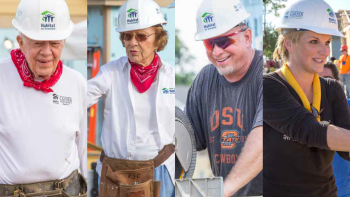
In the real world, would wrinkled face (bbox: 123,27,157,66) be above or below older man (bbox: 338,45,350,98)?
above

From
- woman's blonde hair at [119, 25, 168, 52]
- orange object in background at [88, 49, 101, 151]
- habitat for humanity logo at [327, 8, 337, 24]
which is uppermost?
habitat for humanity logo at [327, 8, 337, 24]

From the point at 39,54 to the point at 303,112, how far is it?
2412 millimetres

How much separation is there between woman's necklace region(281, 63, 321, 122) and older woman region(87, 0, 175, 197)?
1230 millimetres

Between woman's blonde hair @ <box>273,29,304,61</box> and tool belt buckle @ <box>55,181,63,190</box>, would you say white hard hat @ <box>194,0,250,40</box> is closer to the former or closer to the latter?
woman's blonde hair @ <box>273,29,304,61</box>

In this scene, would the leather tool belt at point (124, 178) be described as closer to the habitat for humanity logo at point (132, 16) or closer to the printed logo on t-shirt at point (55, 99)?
the printed logo on t-shirt at point (55, 99)

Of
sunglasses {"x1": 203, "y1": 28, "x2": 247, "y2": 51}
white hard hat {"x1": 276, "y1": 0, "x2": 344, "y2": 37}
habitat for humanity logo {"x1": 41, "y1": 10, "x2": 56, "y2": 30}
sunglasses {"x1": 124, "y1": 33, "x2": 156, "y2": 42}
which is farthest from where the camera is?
white hard hat {"x1": 276, "y1": 0, "x2": 344, "y2": 37}

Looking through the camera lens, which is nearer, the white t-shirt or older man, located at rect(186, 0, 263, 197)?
the white t-shirt

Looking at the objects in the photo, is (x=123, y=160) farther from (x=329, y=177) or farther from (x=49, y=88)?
(x=329, y=177)

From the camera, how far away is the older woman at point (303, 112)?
500cm

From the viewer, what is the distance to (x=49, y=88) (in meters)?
4.46

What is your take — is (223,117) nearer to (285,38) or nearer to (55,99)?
(285,38)

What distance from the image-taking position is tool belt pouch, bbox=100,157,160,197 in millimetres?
4430

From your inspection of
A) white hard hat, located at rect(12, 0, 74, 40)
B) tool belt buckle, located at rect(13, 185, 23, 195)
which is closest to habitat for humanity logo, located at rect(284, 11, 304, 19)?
white hard hat, located at rect(12, 0, 74, 40)

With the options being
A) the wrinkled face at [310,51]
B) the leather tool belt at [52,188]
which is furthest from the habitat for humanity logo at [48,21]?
the wrinkled face at [310,51]
